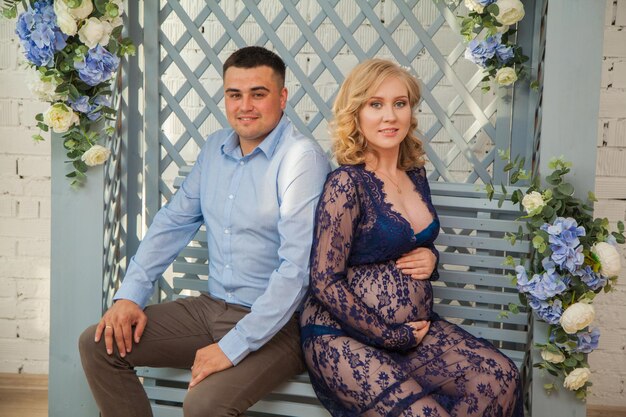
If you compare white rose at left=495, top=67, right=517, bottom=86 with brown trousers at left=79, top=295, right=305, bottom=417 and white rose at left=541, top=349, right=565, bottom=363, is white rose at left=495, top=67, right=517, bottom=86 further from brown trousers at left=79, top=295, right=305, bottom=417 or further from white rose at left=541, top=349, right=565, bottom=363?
brown trousers at left=79, top=295, right=305, bottom=417

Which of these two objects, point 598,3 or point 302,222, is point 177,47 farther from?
point 598,3

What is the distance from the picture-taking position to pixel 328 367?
2.11m

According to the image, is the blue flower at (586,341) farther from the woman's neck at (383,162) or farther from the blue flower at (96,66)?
the blue flower at (96,66)

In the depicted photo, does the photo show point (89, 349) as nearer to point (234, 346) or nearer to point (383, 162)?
point (234, 346)

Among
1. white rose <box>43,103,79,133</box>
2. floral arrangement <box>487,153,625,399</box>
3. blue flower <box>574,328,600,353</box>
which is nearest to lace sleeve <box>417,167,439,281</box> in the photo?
floral arrangement <box>487,153,625,399</box>

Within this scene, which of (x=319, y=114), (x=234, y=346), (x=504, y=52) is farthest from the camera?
(x=319, y=114)

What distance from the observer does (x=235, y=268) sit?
240 centimetres

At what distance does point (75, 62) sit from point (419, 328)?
1.37 m

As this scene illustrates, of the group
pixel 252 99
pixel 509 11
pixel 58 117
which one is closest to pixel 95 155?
pixel 58 117

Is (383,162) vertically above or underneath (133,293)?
above

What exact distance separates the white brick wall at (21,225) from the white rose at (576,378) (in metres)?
2.23

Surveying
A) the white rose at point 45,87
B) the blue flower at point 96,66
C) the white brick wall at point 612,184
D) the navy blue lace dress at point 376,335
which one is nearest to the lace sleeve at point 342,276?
the navy blue lace dress at point 376,335

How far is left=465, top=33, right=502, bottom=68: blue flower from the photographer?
2.58m

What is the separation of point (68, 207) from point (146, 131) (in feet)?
1.56
